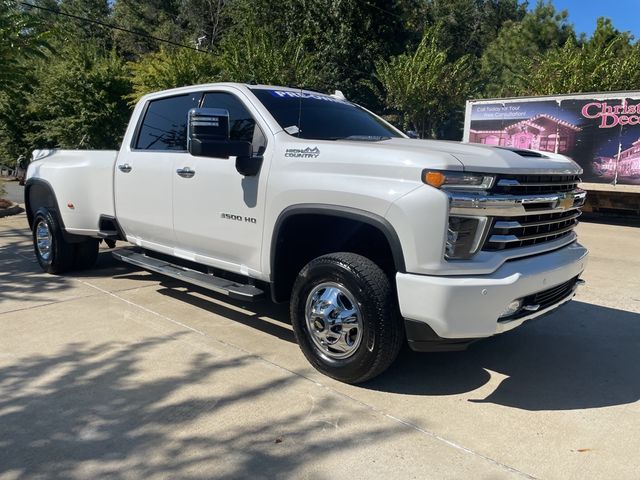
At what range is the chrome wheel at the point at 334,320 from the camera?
3.61 meters

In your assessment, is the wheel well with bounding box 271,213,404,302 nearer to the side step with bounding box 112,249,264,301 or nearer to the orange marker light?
the side step with bounding box 112,249,264,301

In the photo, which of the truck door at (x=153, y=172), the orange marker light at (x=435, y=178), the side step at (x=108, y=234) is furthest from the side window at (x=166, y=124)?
the orange marker light at (x=435, y=178)

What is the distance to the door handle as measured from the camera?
4679 mm

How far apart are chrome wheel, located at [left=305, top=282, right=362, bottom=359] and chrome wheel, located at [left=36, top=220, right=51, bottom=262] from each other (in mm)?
4209

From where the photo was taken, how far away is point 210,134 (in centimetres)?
390

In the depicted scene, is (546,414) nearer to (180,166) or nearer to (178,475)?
(178,475)

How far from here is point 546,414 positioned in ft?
11.2

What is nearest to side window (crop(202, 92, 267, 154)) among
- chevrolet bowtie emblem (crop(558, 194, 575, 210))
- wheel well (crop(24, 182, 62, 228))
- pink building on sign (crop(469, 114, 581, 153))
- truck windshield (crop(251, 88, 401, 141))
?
truck windshield (crop(251, 88, 401, 141))

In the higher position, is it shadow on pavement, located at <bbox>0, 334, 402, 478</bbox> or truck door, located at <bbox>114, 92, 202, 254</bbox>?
truck door, located at <bbox>114, 92, 202, 254</bbox>

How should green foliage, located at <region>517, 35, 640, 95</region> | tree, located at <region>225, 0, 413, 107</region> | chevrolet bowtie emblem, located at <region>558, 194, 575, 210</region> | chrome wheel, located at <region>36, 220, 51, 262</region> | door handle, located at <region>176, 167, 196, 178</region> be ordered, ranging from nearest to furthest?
chevrolet bowtie emblem, located at <region>558, 194, 575, 210</region> < door handle, located at <region>176, 167, 196, 178</region> < chrome wheel, located at <region>36, 220, 51, 262</region> < green foliage, located at <region>517, 35, 640, 95</region> < tree, located at <region>225, 0, 413, 107</region>

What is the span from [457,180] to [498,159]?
383 millimetres

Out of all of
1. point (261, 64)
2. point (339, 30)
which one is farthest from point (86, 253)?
point (339, 30)

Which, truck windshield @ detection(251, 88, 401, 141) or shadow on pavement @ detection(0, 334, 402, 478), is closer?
shadow on pavement @ detection(0, 334, 402, 478)

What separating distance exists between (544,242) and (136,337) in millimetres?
3255
